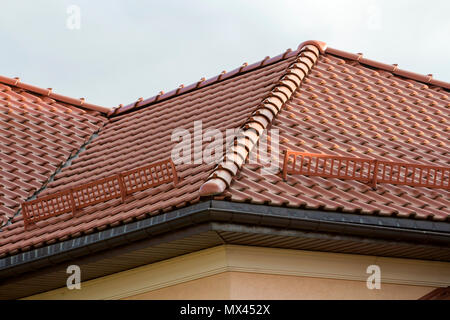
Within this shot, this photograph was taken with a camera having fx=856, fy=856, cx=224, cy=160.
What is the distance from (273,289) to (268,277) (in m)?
0.13

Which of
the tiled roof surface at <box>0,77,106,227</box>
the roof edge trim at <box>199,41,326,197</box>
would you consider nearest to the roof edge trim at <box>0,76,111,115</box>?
the tiled roof surface at <box>0,77,106,227</box>

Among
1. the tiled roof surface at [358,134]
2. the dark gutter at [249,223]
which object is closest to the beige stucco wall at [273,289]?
the dark gutter at [249,223]

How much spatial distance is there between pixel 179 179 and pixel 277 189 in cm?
123

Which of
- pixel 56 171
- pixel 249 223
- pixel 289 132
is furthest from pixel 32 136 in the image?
pixel 249 223

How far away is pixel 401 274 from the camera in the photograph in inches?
371

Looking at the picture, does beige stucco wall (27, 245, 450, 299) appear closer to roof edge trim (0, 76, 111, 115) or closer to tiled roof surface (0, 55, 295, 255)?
tiled roof surface (0, 55, 295, 255)

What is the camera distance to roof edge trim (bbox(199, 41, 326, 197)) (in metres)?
8.50

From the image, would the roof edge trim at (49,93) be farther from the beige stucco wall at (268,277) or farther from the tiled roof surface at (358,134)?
the beige stucco wall at (268,277)

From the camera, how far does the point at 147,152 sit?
11797 mm

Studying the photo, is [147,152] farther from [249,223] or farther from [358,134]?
[249,223]

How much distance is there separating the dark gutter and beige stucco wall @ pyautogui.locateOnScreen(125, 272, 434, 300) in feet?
2.41

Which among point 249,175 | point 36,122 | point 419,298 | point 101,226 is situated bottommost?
point 419,298
